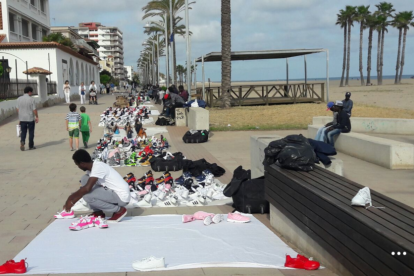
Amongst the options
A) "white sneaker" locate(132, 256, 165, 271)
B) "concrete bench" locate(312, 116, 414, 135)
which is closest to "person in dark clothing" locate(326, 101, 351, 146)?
"concrete bench" locate(312, 116, 414, 135)

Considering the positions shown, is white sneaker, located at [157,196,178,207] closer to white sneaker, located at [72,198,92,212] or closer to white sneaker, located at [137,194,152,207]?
white sneaker, located at [137,194,152,207]

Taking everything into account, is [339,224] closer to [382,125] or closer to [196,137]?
[196,137]

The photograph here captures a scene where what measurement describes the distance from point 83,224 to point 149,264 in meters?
1.93

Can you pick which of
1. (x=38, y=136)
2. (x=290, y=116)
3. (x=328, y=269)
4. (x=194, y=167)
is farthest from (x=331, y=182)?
(x=290, y=116)

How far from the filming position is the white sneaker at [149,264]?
15.9 feet

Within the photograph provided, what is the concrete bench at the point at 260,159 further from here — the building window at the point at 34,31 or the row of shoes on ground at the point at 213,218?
the building window at the point at 34,31

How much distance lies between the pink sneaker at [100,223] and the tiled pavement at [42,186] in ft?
2.25

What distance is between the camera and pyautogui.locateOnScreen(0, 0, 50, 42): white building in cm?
4309

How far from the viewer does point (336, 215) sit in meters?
4.31

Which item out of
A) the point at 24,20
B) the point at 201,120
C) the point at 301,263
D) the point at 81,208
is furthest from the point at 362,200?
the point at 24,20

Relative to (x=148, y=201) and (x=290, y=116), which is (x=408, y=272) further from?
(x=290, y=116)

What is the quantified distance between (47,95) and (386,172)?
102 feet

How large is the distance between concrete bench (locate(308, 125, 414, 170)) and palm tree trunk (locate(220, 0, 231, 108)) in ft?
47.2

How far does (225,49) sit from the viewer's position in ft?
86.7
